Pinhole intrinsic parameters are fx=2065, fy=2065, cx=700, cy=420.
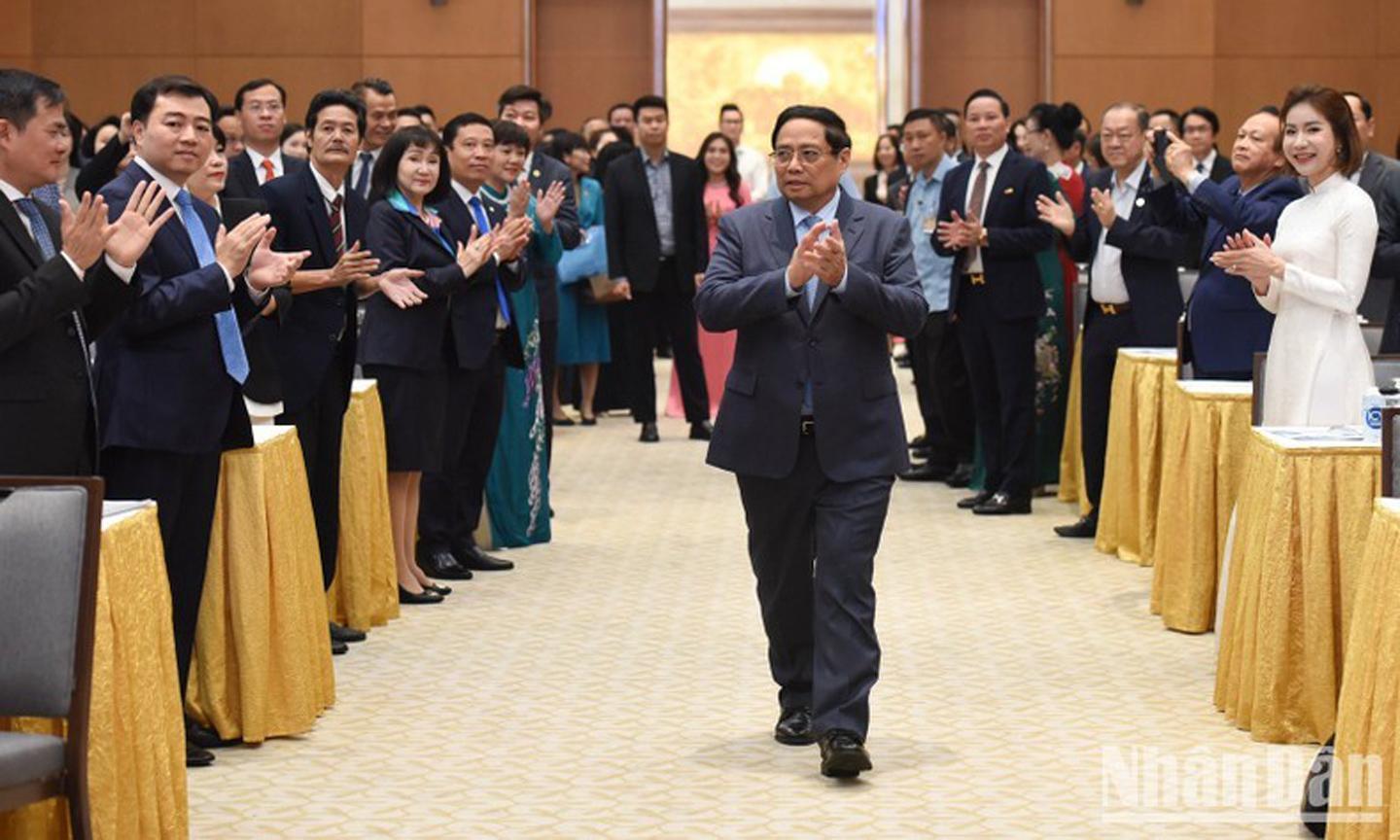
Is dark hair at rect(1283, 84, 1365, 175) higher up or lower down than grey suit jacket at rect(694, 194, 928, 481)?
higher up

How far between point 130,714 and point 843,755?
1656mm

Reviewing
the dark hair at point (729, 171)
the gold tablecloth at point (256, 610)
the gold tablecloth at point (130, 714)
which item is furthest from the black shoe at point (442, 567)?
the dark hair at point (729, 171)

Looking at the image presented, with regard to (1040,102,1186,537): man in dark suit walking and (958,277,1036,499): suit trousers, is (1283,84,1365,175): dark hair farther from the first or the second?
(958,277,1036,499): suit trousers

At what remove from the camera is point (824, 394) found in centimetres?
487

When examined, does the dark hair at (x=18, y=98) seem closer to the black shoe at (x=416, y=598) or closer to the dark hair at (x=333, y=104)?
the dark hair at (x=333, y=104)

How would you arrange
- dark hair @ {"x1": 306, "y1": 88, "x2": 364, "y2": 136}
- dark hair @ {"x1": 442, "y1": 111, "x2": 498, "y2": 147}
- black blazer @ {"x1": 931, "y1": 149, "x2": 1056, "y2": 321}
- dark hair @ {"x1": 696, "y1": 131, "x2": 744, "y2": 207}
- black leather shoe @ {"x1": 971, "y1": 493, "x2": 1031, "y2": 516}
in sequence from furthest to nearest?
dark hair @ {"x1": 696, "y1": 131, "x2": 744, "y2": 207}, black leather shoe @ {"x1": 971, "y1": 493, "x2": 1031, "y2": 516}, black blazer @ {"x1": 931, "y1": 149, "x2": 1056, "y2": 321}, dark hair @ {"x1": 442, "y1": 111, "x2": 498, "y2": 147}, dark hair @ {"x1": 306, "y1": 88, "x2": 364, "y2": 136}

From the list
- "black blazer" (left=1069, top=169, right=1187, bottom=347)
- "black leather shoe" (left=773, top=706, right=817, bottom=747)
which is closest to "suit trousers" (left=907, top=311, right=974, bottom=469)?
"black blazer" (left=1069, top=169, right=1187, bottom=347)

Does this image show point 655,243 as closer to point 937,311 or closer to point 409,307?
point 937,311

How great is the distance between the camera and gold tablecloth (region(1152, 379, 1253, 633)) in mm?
6484

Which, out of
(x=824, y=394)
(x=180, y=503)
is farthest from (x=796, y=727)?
(x=180, y=503)

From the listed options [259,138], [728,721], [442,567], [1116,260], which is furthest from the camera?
[1116,260]

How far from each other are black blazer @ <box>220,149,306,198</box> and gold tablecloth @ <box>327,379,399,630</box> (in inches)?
28.3

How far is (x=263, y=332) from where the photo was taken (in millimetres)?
6043

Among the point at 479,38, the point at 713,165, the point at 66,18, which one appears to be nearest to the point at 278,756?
the point at 713,165
